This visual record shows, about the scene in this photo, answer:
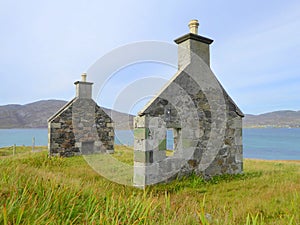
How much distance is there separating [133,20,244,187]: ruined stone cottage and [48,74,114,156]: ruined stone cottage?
8.28 m

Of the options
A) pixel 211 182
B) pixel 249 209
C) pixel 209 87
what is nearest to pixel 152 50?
pixel 209 87

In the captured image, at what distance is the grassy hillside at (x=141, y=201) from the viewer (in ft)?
8.86

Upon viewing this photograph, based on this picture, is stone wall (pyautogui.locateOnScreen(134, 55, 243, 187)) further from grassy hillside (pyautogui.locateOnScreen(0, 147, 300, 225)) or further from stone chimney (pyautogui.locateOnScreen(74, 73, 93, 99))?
stone chimney (pyautogui.locateOnScreen(74, 73, 93, 99))

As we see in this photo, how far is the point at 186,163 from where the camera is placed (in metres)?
7.13

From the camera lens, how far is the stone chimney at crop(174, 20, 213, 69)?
7641 mm

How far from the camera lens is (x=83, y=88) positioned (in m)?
14.6

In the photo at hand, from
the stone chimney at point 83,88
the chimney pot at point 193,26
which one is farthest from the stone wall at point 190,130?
the stone chimney at point 83,88

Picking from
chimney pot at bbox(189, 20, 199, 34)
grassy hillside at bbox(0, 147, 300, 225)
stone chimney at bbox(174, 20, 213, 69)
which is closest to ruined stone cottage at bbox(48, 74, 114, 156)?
grassy hillside at bbox(0, 147, 300, 225)

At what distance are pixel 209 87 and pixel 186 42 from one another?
1.81 meters

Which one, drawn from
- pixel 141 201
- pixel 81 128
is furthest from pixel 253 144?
pixel 141 201

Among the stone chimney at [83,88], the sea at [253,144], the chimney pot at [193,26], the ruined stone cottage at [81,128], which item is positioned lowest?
the sea at [253,144]

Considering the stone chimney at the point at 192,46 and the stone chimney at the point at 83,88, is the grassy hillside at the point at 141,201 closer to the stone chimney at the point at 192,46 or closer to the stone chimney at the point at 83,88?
the stone chimney at the point at 192,46

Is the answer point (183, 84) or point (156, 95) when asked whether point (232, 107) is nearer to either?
point (183, 84)

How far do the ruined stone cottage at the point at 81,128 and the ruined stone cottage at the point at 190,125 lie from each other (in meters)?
8.28
